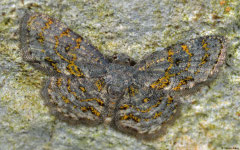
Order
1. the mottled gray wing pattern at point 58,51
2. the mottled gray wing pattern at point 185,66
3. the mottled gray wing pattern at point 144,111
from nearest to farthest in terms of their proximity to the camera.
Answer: the mottled gray wing pattern at point 144,111, the mottled gray wing pattern at point 185,66, the mottled gray wing pattern at point 58,51

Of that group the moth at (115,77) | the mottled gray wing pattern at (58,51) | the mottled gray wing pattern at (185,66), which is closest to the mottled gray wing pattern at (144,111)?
the moth at (115,77)

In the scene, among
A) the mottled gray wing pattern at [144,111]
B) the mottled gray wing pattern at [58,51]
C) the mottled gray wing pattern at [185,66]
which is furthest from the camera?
the mottled gray wing pattern at [58,51]

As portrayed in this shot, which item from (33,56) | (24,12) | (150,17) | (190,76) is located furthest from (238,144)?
(24,12)

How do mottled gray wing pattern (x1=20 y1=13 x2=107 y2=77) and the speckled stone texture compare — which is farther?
mottled gray wing pattern (x1=20 y1=13 x2=107 y2=77)

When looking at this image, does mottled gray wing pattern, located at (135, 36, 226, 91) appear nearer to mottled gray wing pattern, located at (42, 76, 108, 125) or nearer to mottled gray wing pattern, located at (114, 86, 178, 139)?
mottled gray wing pattern, located at (114, 86, 178, 139)

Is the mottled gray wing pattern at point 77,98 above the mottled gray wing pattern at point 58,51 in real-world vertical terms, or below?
below

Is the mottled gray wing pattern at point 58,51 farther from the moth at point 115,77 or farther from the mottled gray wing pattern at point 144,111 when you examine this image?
the mottled gray wing pattern at point 144,111

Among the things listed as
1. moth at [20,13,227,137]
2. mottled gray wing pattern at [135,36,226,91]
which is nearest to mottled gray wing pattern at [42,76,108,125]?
moth at [20,13,227,137]

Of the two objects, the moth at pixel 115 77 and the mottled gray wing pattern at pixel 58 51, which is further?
the mottled gray wing pattern at pixel 58 51
